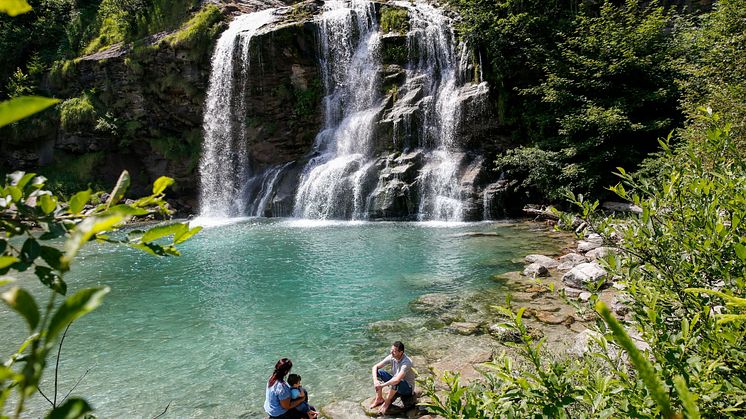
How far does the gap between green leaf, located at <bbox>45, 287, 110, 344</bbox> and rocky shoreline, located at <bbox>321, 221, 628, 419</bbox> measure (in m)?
5.40

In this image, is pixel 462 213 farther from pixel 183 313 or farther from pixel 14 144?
pixel 14 144

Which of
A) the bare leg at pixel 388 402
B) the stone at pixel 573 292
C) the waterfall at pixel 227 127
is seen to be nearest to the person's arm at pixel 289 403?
the bare leg at pixel 388 402

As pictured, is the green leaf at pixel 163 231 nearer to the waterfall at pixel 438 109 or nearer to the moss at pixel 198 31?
the waterfall at pixel 438 109

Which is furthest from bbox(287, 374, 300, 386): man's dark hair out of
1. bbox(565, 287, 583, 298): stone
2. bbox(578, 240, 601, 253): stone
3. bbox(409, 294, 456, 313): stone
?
bbox(578, 240, 601, 253): stone

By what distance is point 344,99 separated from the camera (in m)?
26.2

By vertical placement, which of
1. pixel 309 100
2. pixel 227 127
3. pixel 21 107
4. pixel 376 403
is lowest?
pixel 376 403

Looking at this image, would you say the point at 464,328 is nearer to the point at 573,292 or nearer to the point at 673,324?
the point at 573,292

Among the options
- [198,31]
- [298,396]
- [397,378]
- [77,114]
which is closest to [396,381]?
[397,378]

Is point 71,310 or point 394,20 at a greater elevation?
point 394,20

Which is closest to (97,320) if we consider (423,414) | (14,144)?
(423,414)

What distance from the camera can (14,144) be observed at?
2866cm

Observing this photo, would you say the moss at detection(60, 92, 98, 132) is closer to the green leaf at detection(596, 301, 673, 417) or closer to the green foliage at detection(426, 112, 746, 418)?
the green foliage at detection(426, 112, 746, 418)

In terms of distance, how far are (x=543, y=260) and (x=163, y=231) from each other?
11817 millimetres

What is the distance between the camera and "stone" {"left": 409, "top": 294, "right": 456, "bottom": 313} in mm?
8789
